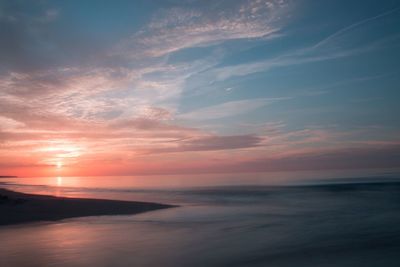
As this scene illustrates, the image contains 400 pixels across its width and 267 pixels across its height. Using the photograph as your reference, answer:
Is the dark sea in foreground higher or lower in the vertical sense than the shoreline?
lower

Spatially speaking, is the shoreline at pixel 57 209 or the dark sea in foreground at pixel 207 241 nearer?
the dark sea in foreground at pixel 207 241

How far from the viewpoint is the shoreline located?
24.6 metres

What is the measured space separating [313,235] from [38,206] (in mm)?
20678

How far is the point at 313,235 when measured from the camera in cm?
1972

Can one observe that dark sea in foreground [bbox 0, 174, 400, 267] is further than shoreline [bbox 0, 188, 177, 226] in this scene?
No

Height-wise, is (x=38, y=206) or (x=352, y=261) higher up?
(x=38, y=206)

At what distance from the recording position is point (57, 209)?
2852 centimetres

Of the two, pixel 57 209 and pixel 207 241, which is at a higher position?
pixel 57 209

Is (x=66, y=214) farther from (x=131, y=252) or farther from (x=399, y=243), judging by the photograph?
(x=399, y=243)

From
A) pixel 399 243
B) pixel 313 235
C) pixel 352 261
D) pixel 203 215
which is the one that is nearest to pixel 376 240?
pixel 399 243

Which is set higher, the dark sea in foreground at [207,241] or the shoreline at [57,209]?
the shoreline at [57,209]

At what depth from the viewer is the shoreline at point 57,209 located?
967 inches

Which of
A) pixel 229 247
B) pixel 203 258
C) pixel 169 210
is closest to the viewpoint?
pixel 203 258

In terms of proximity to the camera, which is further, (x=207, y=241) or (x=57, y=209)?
(x=57, y=209)
